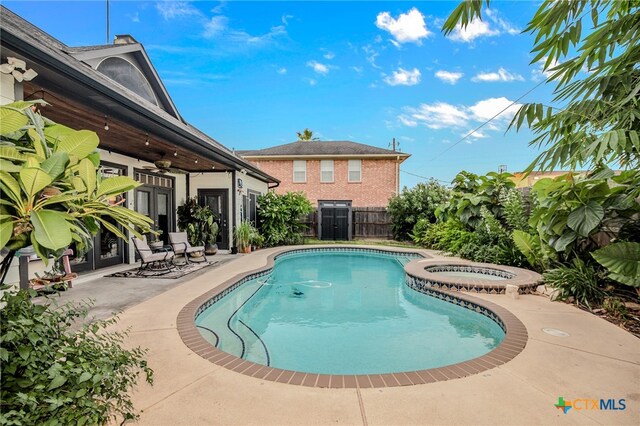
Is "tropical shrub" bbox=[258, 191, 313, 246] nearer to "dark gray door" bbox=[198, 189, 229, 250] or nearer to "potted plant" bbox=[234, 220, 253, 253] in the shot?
"potted plant" bbox=[234, 220, 253, 253]

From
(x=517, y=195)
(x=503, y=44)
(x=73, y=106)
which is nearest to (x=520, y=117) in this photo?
(x=73, y=106)

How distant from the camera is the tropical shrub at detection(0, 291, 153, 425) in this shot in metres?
1.28

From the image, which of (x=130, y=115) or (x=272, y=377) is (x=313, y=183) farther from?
(x=272, y=377)

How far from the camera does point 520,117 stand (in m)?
2.71

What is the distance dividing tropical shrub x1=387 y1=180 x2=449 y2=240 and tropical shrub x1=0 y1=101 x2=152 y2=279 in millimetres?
14022

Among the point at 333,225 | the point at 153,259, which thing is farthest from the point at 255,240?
the point at 333,225

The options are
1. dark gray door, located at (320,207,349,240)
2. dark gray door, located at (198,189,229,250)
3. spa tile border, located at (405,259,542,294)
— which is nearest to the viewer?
spa tile border, located at (405,259,542,294)

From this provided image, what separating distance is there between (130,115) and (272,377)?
4201mm

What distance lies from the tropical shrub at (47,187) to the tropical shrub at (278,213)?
38.9ft

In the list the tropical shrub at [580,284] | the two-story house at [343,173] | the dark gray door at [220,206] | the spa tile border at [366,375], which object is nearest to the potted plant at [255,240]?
the dark gray door at [220,206]

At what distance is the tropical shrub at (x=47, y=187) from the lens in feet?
3.82

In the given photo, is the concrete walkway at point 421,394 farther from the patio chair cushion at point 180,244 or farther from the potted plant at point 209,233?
the potted plant at point 209,233

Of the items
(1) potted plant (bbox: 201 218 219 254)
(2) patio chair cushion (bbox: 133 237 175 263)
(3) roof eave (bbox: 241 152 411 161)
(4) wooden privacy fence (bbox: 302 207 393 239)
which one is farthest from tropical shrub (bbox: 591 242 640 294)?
(3) roof eave (bbox: 241 152 411 161)

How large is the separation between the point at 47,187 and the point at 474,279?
716 centimetres
